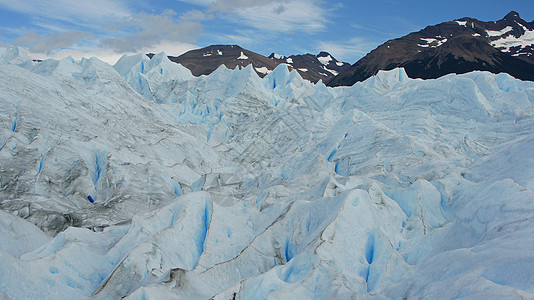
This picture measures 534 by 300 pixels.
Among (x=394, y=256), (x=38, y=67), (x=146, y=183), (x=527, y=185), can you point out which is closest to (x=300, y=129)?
(x=146, y=183)

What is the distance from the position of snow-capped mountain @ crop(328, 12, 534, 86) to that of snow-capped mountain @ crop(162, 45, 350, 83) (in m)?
15.4

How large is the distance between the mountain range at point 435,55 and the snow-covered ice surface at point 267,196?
33.7 m

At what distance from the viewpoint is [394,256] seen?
6.29m

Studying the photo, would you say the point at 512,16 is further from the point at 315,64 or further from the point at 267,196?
the point at 267,196

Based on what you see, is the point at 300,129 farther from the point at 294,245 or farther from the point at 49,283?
the point at 49,283

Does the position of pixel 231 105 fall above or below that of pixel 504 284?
below

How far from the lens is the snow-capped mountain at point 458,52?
174 ft

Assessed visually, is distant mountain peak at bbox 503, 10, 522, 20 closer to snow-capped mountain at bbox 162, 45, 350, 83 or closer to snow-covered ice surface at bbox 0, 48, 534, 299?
snow-capped mountain at bbox 162, 45, 350, 83

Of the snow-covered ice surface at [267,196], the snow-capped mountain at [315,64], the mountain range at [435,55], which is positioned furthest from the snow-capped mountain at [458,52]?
the snow-covered ice surface at [267,196]

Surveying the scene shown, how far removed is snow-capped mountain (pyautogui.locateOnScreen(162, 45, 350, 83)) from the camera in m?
73.5

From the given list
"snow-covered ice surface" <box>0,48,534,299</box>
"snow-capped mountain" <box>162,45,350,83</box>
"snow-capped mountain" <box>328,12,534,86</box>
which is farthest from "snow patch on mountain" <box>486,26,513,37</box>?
"snow-covered ice surface" <box>0,48,534,299</box>

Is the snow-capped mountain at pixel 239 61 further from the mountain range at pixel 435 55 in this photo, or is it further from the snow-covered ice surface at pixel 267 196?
the snow-covered ice surface at pixel 267 196

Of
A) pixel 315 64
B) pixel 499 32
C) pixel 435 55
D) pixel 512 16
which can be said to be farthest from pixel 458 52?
pixel 315 64

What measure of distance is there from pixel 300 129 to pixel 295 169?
5.63 m
